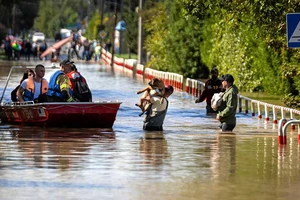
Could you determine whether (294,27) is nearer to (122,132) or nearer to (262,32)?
(122,132)

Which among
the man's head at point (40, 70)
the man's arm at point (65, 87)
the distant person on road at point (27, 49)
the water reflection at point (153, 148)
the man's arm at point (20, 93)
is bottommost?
the distant person on road at point (27, 49)

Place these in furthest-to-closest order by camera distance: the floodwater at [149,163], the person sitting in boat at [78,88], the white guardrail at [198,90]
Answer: the white guardrail at [198,90], the person sitting in boat at [78,88], the floodwater at [149,163]

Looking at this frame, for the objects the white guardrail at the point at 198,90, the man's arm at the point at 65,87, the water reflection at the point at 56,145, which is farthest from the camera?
the white guardrail at the point at 198,90

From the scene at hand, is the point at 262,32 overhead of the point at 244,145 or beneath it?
overhead

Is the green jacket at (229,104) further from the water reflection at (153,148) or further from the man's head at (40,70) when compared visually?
the man's head at (40,70)

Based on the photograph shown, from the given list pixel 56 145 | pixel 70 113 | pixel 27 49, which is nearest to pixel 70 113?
pixel 70 113

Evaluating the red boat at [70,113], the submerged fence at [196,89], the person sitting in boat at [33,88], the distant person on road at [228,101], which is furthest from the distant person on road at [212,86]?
the distant person on road at [228,101]

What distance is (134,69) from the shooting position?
6325 centimetres

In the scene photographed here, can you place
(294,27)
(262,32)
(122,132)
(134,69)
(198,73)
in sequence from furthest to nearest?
1. (134,69)
2. (198,73)
3. (262,32)
4. (122,132)
5. (294,27)

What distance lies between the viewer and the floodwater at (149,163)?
46.2ft

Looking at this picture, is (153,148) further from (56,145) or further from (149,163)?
(149,163)

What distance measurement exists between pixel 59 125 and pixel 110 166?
755 centimetres

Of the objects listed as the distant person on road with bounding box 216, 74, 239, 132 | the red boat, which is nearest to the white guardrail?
the distant person on road with bounding box 216, 74, 239, 132

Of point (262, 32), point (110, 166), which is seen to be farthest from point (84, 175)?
point (262, 32)
